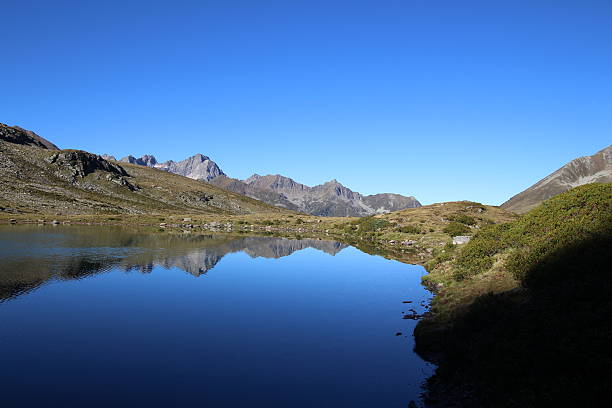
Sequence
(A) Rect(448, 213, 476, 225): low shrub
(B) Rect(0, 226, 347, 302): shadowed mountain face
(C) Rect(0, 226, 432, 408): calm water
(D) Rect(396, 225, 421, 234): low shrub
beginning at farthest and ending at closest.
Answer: (A) Rect(448, 213, 476, 225): low shrub
(D) Rect(396, 225, 421, 234): low shrub
(B) Rect(0, 226, 347, 302): shadowed mountain face
(C) Rect(0, 226, 432, 408): calm water

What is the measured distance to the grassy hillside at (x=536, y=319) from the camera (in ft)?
50.5

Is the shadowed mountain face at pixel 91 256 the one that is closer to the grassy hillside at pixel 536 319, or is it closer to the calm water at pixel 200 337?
the calm water at pixel 200 337

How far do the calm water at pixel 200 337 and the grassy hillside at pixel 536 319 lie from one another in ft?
8.35

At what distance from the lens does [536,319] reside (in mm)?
20438

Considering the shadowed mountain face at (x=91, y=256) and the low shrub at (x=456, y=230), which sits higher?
the low shrub at (x=456, y=230)

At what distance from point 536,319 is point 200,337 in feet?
65.9

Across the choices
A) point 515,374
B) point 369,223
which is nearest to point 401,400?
point 515,374

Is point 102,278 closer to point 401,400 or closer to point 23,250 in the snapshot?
point 23,250

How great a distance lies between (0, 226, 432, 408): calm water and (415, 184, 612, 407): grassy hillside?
2546mm

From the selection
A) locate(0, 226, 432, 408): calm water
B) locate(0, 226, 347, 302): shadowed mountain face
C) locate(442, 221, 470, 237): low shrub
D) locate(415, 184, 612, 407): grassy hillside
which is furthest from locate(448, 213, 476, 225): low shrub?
locate(415, 184, 612, 407): grassy hillside

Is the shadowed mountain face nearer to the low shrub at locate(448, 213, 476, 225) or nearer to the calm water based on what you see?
the calm water

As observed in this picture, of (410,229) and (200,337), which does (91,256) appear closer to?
(200,337)

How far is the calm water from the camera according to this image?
1827cm

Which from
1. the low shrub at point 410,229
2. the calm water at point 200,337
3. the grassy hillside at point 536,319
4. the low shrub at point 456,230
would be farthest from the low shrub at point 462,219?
the grassy hillside at point 536,319
